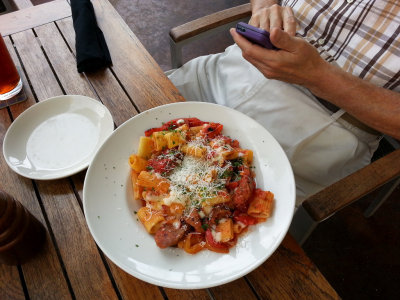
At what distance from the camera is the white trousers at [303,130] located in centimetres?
106

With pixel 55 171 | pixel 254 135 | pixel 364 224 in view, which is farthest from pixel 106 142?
pixel 364 224

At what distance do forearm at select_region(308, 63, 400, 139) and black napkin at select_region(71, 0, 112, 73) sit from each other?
0.78 meters

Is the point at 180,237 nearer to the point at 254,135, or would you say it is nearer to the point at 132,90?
the point at 254,135

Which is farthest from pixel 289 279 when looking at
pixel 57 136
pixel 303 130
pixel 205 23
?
pixel 205 23

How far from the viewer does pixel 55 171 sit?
88 cm

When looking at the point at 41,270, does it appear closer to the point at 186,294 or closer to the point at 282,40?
the point at 186,294

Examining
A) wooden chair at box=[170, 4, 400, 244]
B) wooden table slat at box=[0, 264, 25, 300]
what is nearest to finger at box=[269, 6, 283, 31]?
wooden chair at box=[170, 4, 400, 244]

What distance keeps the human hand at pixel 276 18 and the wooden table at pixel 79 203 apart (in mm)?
422

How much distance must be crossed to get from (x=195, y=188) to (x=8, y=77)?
0.79m

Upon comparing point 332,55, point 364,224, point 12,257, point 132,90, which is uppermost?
point 332,55

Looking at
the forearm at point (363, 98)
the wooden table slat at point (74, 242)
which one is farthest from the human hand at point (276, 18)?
the wooden table slat at point (74, 242)

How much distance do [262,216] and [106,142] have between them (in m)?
0.47

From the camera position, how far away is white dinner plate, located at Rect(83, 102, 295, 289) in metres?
0.66

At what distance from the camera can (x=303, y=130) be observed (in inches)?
42.2
